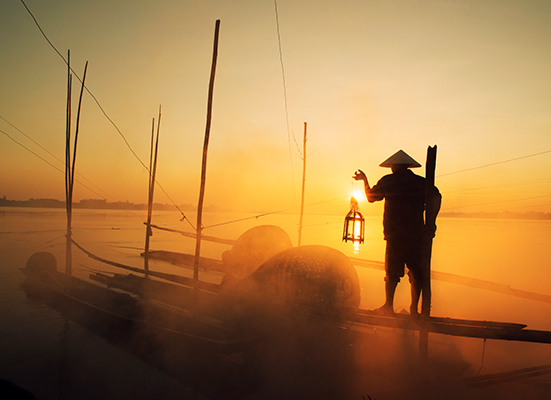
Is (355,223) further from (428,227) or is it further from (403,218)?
(428,227)

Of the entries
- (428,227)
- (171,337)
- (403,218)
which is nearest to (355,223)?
(403,218)

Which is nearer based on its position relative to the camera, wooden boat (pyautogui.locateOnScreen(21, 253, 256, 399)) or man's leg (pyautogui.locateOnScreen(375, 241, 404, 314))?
man's leg (pyautogui.locateOnScreen(375, 241, 404, 314))

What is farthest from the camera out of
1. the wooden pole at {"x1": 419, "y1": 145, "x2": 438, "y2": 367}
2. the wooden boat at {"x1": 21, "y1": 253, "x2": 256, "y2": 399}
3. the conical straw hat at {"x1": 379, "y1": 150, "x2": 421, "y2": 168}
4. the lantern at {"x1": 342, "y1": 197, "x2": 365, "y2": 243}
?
the wooden boat at {"x1": 21, "y1": 253, "x2": 256, "y2": 399}

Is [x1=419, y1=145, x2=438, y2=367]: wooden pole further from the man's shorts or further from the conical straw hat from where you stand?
the conical straw hat

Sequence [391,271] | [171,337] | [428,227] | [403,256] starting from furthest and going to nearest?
[171,337] < [391,271] < [403,256] < [428,227]

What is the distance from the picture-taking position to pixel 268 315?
721 centimetres

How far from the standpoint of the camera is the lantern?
635 cm

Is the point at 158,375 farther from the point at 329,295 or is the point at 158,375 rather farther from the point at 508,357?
the point at 508,357

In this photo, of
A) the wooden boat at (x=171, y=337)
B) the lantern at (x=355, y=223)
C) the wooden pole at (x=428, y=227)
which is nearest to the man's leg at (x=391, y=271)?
the wooden pole at (x=428, y=227)

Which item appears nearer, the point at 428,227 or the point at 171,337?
the point at 428,227

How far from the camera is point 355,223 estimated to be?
6391mm

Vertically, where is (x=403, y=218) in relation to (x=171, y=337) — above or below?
above

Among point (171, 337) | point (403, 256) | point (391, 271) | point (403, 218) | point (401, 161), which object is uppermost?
point (401, 161)

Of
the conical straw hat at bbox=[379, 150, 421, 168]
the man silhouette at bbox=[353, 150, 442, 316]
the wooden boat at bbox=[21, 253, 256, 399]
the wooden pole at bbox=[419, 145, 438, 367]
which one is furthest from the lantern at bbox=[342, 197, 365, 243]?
the wooden boat at bbox=[21, 253, 256, 399]
